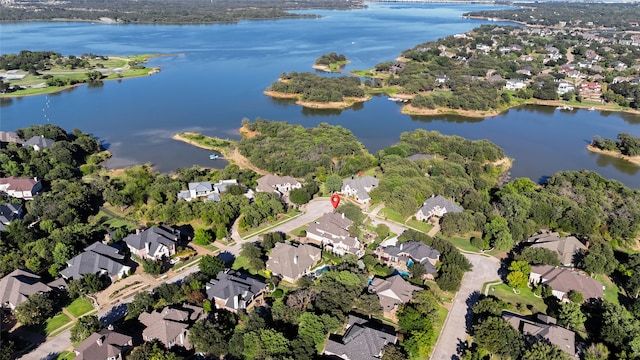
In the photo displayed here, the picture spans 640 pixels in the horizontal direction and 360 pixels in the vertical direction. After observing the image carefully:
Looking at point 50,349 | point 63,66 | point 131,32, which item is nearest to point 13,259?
point 50,349

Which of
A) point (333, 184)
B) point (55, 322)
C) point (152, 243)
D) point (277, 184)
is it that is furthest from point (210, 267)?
point (333, 184)

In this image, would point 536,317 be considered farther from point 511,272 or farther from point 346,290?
point 346,290

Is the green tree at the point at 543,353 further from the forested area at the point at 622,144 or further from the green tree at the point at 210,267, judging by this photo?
the forested area at the point at 622,144

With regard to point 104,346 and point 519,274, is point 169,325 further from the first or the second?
point 519,274

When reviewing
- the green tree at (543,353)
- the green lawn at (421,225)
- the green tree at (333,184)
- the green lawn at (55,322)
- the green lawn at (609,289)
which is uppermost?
the green tree at (333,184)

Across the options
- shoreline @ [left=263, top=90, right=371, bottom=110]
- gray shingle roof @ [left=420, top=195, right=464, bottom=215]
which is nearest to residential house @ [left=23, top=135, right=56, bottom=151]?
shoreline @ [left=263, top=90, right=371, bottom=110]

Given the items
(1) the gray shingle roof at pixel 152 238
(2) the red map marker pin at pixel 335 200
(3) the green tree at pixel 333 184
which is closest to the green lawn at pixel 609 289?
(2) the red map marker pin at pixel 335 200
